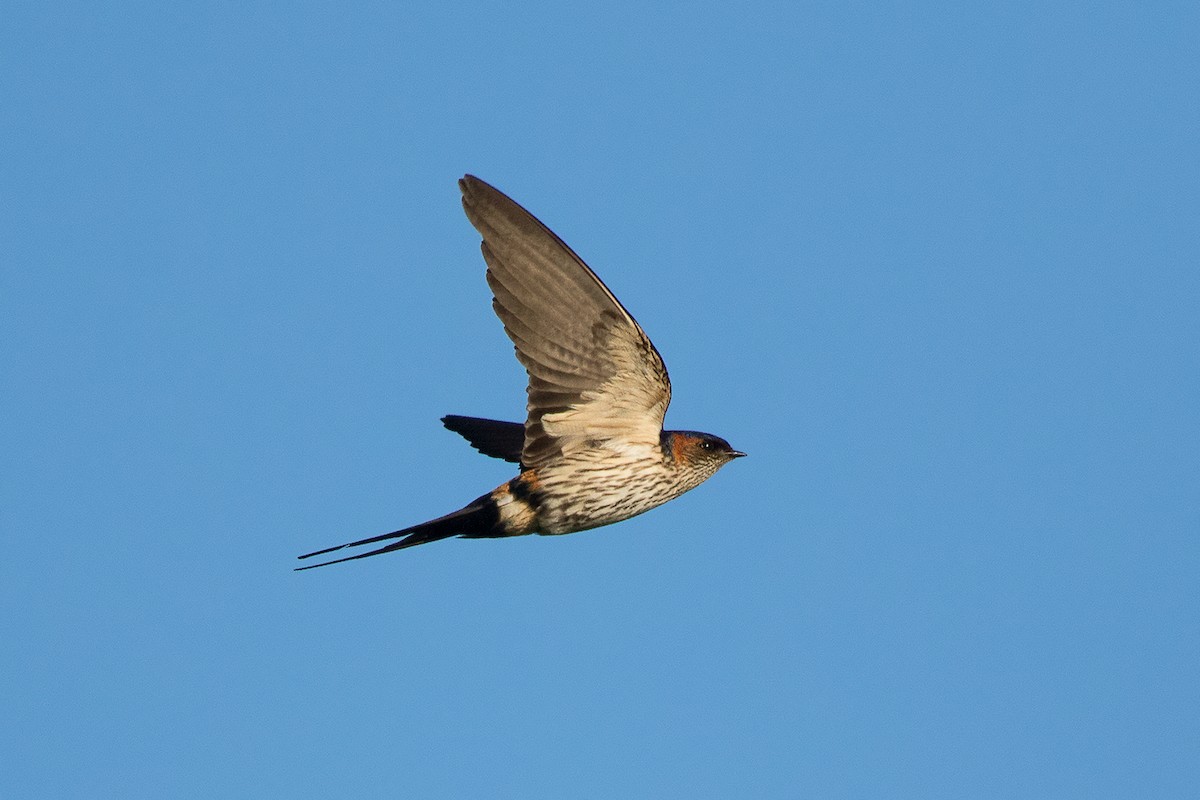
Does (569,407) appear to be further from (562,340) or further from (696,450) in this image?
(696,450)

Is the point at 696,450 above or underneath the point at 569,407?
underneath

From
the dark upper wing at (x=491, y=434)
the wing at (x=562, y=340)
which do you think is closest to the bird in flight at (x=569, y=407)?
the wing at (x=562, y=340)

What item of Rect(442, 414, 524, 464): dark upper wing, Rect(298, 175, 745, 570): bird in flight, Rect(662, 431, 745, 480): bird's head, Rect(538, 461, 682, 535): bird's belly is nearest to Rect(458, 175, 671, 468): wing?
Rect(298, 175, 745, 570): bird in flight

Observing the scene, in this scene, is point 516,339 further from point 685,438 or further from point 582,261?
point 685,438

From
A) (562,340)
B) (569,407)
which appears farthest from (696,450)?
(562,340)

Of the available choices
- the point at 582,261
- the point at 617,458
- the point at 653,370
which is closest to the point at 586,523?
the point at 617,458

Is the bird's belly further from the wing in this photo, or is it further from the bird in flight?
the wing

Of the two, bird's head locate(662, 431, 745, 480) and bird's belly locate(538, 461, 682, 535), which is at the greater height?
bird's head locate(662, 431, 745, 480)
